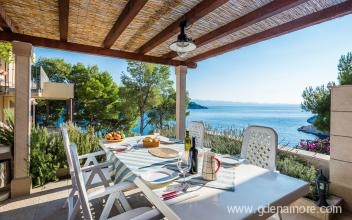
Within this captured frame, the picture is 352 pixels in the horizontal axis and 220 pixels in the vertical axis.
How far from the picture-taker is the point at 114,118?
1916 cm

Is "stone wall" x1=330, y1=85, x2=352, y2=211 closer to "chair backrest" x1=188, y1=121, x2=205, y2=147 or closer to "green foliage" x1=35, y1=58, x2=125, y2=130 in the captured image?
"chair backrest" x1=188, y1=121, x2=205, y2=147

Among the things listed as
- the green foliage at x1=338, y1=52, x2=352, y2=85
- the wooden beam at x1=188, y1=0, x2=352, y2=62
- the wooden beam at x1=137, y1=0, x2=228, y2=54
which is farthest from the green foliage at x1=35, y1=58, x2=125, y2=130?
the green foliage at x1=338, y1=52, x2=352, y2=85

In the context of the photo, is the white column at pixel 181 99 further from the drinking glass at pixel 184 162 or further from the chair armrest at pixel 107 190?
the chair armrest at pixel 107 190

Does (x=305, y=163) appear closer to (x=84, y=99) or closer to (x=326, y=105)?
(x=326, y=105)

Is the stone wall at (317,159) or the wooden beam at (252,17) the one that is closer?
the wooden beam at (252,17)

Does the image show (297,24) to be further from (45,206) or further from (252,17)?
(45,206)

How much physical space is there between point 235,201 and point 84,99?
21.0 meters

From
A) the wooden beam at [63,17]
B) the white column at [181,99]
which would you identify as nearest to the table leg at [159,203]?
the wooden beam at [63,17]

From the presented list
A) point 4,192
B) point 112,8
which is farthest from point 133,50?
point 4,192

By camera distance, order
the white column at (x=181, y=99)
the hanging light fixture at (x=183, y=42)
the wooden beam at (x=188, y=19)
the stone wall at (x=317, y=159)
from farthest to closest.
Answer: the white column at (x=181, y=99)
the stone wall at (x=317, y=159)
the hanging light fixture at (x=183, y=42)
the wooden beam at (x=188, y=19)

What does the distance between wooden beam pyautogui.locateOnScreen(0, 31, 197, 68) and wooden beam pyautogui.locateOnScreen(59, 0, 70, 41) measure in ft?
0.59

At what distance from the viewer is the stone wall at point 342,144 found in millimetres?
2395

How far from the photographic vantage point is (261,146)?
221 cm

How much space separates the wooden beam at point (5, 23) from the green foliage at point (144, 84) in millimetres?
12099
